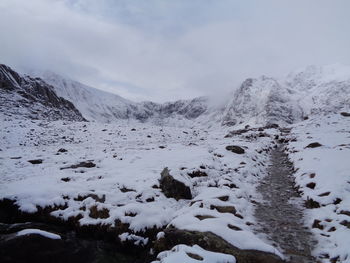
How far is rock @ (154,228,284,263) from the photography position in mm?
7445

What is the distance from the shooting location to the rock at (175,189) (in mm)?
13073

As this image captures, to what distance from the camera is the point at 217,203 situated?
11391 mm

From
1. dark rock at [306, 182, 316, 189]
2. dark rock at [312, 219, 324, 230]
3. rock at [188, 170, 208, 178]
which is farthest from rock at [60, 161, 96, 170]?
dark rock at [312, 219, 324, 230]

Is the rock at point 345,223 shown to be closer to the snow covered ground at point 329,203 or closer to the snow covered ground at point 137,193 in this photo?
the snow covered ground at point 329,203

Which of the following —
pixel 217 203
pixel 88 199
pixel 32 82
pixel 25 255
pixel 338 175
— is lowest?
pixel 25 255

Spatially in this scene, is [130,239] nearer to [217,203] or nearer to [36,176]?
[217,203]

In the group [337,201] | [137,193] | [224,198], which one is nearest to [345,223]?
[337,201]

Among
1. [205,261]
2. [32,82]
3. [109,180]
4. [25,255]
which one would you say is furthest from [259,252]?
[32,82]

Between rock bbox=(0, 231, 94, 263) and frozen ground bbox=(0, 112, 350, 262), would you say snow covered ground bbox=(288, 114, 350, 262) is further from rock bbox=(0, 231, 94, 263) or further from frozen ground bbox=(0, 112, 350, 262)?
rock bbox=(0, 231, 94, 263)

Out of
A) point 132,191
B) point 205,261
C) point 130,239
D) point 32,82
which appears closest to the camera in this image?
point 205,261

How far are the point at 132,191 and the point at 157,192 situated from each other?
1321mm

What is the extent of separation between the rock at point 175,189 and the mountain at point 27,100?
60031 mm

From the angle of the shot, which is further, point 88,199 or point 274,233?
point 88,199

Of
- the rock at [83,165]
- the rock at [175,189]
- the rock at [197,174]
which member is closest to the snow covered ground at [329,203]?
the rock at [175,189]
